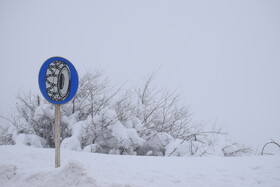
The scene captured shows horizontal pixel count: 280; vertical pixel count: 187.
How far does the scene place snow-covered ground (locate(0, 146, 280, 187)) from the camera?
8.46 ft

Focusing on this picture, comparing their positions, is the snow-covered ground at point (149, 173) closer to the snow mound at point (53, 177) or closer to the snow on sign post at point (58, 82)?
the snow mound at point (53, 177)

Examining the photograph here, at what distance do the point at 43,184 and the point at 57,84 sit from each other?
4.76 feet

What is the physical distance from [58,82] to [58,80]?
32 millimetres

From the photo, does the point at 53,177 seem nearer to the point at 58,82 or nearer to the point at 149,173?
the point at 149,173

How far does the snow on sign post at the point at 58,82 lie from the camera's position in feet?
11.1

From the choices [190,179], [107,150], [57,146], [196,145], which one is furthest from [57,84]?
[196,145]

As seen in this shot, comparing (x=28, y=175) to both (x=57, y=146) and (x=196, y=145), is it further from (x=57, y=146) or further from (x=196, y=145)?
(x=196, y=145)

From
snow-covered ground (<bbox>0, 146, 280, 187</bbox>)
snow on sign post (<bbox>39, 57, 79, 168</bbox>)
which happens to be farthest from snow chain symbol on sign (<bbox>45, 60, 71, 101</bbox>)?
snow-covered ground (<bbox>0, 146, 280, 187</bbox>)

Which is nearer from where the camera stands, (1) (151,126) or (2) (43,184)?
(2) (43,184)

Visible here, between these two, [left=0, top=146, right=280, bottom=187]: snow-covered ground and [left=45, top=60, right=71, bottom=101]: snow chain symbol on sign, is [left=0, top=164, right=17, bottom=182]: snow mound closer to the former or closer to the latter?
[left=0, top=146, right=280, bottom=187]: snow-covered ground

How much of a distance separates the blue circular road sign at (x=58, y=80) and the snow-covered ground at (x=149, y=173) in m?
1.02

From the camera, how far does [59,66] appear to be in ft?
11.3

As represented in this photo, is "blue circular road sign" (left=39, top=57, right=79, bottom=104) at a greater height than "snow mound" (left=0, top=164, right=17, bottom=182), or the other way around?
"blue circular road sign" (left=39, top=57, right=79, bottom=104)

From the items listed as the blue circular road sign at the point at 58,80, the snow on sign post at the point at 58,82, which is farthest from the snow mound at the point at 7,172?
the blue circular road sign at the point at 58,80
